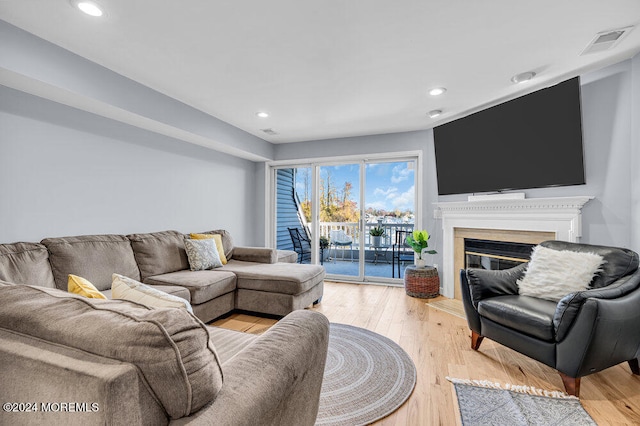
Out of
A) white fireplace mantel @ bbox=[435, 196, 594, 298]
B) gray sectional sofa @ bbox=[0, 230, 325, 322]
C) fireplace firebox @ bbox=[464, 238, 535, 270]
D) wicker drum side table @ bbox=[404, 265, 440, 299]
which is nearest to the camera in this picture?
gray sectional sofa @ bbox=[0, 230, 325, 322]

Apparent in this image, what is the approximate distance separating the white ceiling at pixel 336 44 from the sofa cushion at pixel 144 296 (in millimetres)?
1615

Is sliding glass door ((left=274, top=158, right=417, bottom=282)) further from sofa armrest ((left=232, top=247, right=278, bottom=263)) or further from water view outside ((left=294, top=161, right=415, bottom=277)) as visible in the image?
sofa armrest ((left=232, top=247, right=278, bottom=263))

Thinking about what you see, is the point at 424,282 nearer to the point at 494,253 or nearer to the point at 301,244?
the point at 494,253

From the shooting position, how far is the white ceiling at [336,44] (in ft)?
5.93

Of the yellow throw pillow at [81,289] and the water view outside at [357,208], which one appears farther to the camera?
the water view outside at [357,208]

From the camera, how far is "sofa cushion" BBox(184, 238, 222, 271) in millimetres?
3330

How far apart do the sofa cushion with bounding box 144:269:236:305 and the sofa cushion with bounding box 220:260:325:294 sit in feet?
0.49

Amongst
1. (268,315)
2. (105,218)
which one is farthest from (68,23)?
(268,315)

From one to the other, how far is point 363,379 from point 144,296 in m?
1.51

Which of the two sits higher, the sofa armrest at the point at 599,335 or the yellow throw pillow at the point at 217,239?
the yellow throw pillow at the point at 217,239

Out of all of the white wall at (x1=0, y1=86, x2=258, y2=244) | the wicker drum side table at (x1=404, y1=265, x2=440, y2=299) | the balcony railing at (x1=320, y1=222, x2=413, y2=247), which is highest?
the white wall at (x1=0, y1=86, x2=258, y2=244)

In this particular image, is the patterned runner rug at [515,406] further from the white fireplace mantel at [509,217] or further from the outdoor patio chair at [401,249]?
the outdoor patio chair at [401,249]

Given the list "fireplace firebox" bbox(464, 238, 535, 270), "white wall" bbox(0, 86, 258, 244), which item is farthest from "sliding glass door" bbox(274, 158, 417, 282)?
"white wall" bbox(0, 86, 258, 244)

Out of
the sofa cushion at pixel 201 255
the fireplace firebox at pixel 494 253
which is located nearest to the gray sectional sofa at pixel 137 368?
the sofa cushion at pixel 201 255
